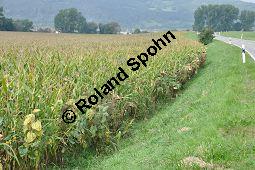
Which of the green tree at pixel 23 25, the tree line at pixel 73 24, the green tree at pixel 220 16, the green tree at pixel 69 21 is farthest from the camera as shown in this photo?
the green tree at pixel 220 16

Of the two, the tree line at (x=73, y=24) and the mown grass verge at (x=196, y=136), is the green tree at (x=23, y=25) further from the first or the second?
the mown grass verge at (x=196, y=136)

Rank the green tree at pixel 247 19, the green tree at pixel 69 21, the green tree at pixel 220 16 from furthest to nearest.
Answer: the green tree at pixel 220 16, the green tree at pixel 247 19, the green tree at pixel 69 21

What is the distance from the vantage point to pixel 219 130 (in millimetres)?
8266

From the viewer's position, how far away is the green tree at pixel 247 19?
12756 centimetres

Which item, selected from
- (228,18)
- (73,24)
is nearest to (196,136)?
(73,24)

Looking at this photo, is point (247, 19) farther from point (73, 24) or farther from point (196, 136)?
point (196, 136)

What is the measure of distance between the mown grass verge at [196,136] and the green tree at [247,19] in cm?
12129

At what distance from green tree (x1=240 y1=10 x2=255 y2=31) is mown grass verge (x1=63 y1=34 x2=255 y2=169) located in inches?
4775

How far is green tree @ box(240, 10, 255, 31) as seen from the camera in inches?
5022

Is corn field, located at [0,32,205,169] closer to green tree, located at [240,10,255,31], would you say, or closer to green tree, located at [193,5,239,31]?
green tree, located at [193,5,239,31]

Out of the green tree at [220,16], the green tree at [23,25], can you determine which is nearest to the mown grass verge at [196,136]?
the green tree at [23,25]

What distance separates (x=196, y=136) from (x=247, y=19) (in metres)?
127

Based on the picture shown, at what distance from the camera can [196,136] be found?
26.4ft

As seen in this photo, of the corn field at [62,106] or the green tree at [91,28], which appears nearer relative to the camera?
the corn field at [62,106]
